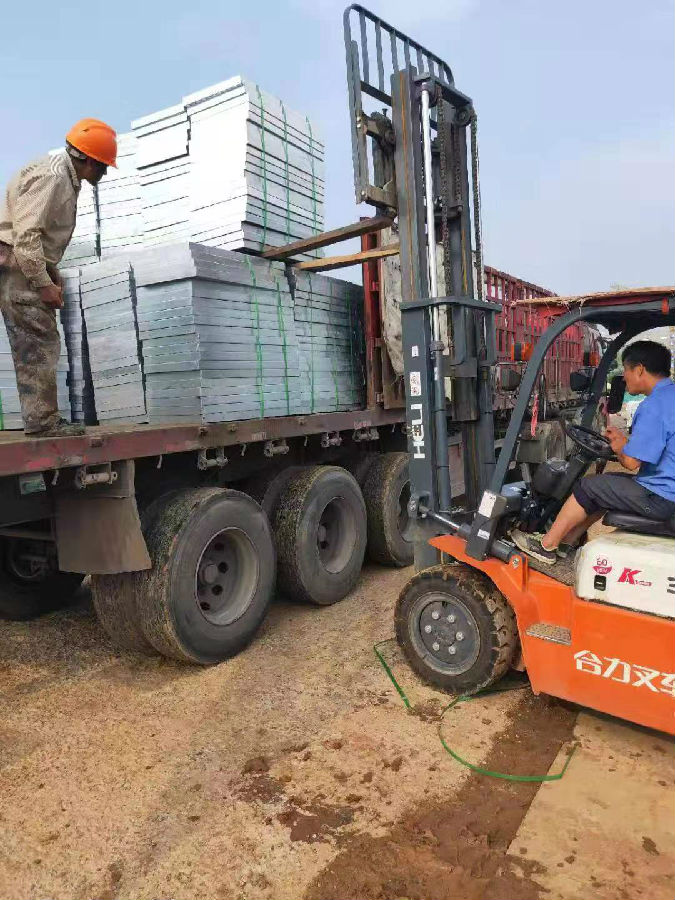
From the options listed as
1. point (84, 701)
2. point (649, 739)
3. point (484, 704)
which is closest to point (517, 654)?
point (484, 704)

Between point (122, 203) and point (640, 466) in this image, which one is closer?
point (640, 466)

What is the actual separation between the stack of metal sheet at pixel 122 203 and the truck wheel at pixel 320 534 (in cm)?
237

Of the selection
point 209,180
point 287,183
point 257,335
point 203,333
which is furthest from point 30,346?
point 287,183

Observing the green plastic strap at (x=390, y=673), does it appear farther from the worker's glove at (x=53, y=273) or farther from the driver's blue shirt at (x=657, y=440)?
the worker's glove at (x=53, y=273)

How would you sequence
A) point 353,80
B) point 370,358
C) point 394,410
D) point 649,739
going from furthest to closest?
point 394,410, point 370,358, point 353,80, point 649,739

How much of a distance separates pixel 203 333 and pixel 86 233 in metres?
1.89

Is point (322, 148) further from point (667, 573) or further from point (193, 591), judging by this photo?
point (667, 573)

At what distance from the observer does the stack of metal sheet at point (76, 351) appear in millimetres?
4648

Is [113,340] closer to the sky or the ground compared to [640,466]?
closer to the sky

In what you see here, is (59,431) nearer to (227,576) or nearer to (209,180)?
(227,576)

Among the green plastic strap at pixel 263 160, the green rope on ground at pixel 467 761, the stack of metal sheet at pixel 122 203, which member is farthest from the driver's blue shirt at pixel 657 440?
the stack of metal sheet at pixel 122 203

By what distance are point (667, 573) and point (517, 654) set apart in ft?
3.73

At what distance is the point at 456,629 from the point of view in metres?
3.85

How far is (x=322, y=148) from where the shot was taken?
5.75 meters
